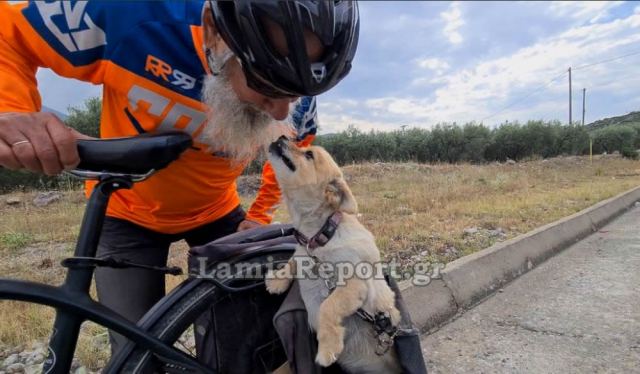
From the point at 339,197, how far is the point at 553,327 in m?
2.16

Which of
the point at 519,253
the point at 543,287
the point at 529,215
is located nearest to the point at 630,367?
the point at 543,287

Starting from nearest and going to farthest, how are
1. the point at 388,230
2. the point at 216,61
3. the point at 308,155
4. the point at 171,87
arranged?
the point at 216,61 → the point at 171,87 → the point at 308,155 → the point at 388,230

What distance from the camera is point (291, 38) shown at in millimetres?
1146

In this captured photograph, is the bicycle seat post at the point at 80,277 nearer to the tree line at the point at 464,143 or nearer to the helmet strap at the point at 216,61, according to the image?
the helmet strap at the point at 216,61

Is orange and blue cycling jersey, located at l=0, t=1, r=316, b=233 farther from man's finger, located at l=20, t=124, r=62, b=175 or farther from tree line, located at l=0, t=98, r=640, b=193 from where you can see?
tree line, located at l=0, t=98, r=640, b=193

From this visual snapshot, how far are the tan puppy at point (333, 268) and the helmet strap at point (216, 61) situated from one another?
1.39 ft

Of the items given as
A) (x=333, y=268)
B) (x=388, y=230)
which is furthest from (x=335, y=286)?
(x=388, y=230)

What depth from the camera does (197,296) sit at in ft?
4.72

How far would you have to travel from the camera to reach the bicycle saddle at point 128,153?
113 cm

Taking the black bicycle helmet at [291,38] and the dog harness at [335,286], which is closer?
the black bicycle helmet at [291,38]

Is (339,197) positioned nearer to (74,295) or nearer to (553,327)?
(74,295)

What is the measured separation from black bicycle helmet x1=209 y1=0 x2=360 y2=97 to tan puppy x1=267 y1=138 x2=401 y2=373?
1.81 feet

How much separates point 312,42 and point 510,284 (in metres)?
3.41

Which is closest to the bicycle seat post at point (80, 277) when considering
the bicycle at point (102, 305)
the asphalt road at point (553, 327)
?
the bicycle at point (102, 305)
